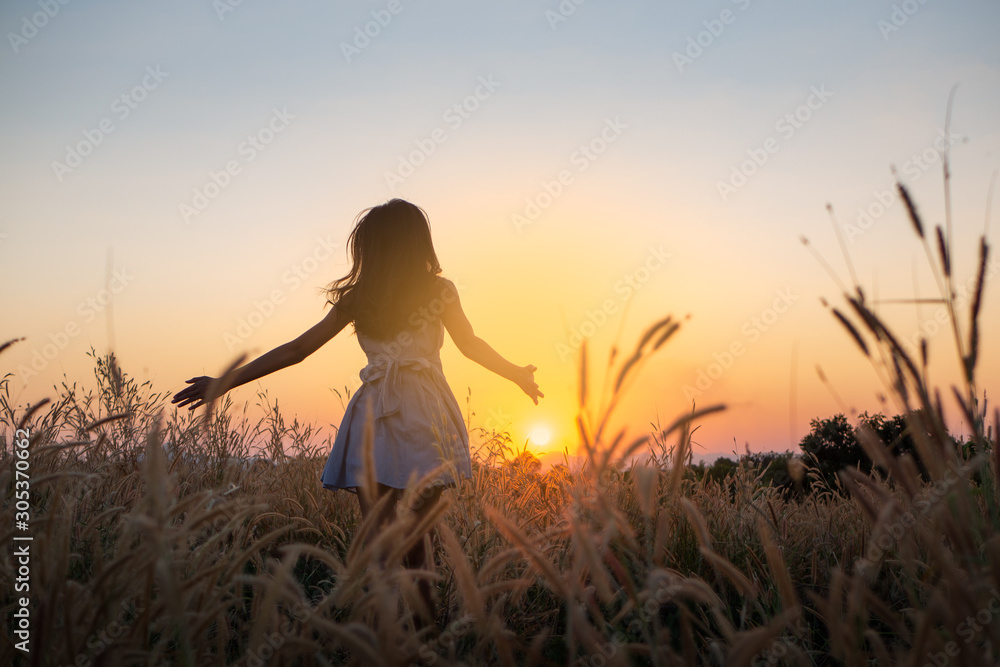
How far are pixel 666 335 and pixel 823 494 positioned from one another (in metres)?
4.17

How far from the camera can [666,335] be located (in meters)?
1.22

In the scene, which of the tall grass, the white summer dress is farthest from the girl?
the tall grass

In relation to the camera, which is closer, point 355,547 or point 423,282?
point 355,547

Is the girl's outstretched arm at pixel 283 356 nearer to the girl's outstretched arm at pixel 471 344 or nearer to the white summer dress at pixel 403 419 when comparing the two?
the white summer dress at pixel 403 419

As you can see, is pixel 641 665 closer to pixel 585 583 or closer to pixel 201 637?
pixel 585 583

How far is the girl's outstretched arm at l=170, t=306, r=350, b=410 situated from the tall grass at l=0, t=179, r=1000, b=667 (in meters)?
0.58

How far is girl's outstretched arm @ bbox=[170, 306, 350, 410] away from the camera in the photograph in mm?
Answer: 3188

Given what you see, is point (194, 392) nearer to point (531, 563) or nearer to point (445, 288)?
point (445, 288)

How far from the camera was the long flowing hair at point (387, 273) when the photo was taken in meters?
3.60

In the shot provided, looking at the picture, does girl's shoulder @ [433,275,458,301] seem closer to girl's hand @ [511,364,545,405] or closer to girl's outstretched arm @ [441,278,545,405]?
girl's outstretched arm @ [441,278,545,405]

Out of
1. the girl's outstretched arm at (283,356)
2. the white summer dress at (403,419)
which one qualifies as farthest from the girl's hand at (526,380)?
the girl's outstretched arm at (283,356)

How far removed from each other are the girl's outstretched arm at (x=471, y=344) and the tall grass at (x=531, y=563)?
2.28 feet

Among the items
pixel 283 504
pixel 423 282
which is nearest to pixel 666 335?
pixel 423 282

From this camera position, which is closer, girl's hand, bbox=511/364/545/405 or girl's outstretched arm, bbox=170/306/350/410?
girl's outstretched arm, bbox=170/306/350/410
